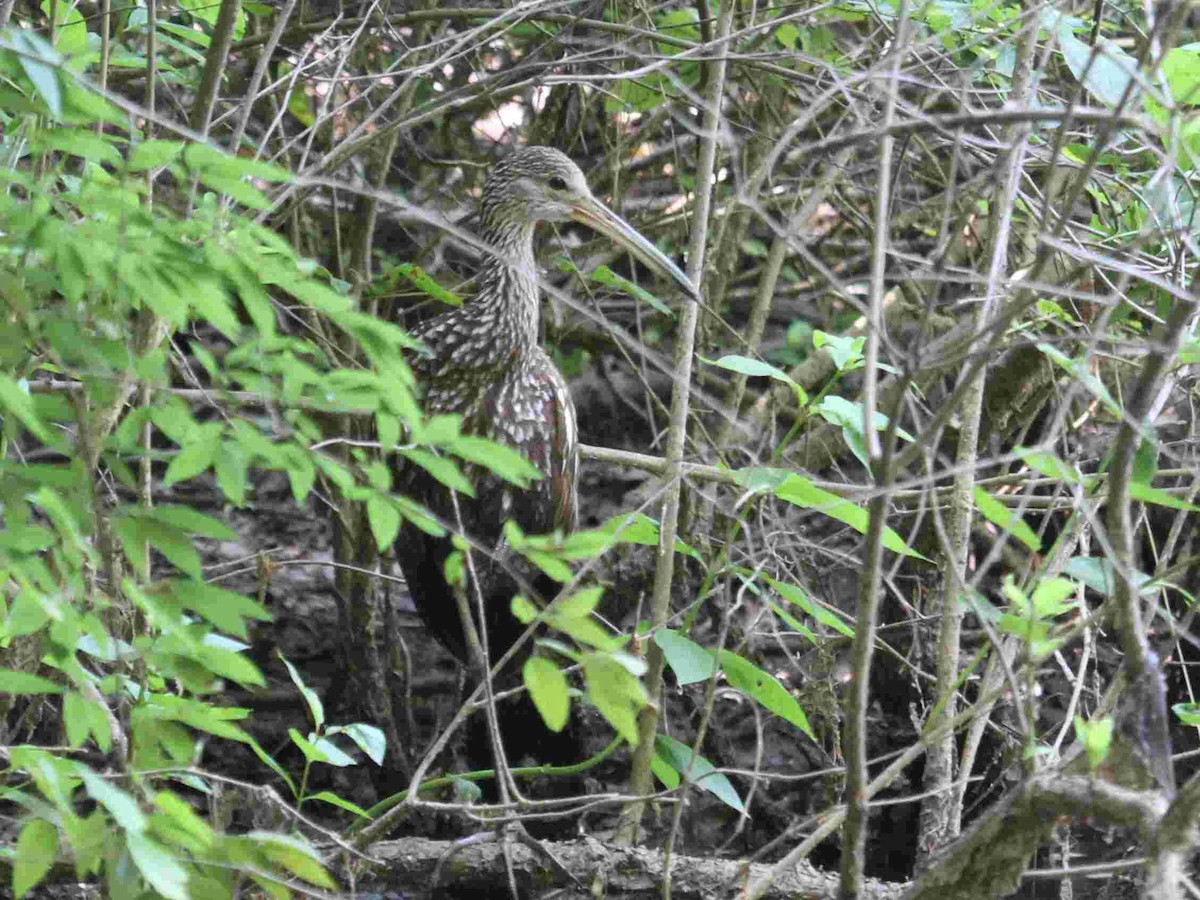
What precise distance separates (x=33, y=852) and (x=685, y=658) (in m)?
1.45

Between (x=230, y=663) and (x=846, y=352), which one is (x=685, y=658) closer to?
(x=846, y=352)

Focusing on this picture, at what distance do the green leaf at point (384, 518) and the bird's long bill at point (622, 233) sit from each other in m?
1.95

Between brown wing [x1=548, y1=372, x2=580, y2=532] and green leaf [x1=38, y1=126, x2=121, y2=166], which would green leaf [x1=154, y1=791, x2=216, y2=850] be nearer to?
green leaf [x1=38, y1=126, x2=121, y2=166]

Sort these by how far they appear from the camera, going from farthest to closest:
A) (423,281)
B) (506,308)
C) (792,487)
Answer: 1. (506,308)
2. (423,281)
3. (792,487)

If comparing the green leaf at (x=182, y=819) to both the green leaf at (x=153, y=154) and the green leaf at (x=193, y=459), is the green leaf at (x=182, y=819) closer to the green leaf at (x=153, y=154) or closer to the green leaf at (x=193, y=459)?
the green leaf at (x=193, y=459)

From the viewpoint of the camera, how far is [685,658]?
2.88 metres

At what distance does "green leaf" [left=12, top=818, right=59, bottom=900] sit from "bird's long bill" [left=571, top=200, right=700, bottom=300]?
7.29 ft

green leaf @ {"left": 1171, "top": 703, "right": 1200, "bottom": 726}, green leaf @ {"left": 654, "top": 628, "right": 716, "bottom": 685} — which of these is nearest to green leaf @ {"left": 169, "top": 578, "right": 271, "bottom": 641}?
green leaf @ {"left": 654, "top": 628, "right": 716, "bottom": 685}

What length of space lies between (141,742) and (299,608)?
323 centimetres

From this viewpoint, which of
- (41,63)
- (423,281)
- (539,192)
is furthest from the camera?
(539,192)

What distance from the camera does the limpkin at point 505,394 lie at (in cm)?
400

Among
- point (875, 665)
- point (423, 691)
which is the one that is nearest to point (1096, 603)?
point (875, 665)

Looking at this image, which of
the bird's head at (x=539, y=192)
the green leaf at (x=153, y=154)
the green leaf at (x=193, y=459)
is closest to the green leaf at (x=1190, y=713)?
the green leaf at (x=193, y=459)

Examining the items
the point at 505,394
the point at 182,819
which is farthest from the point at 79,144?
the point at 505,394
